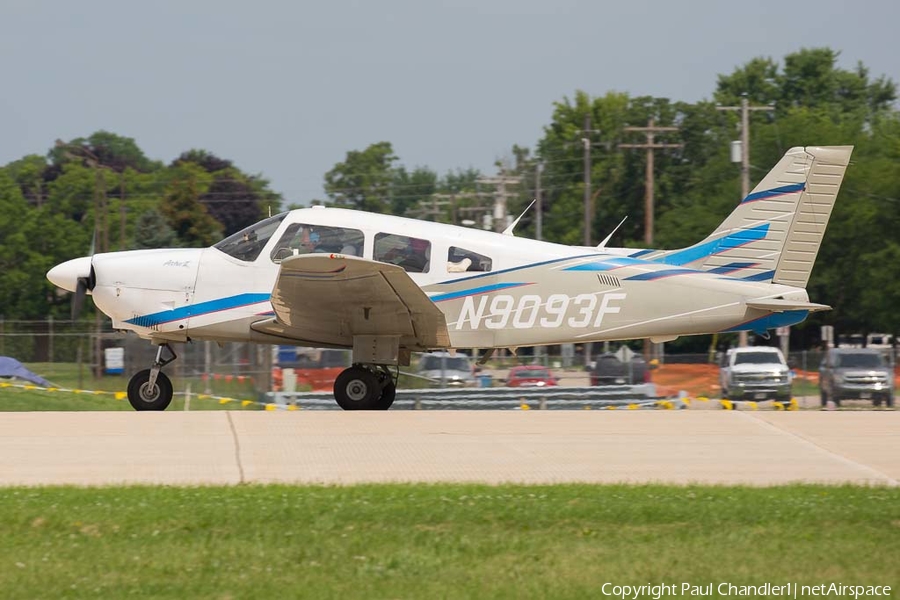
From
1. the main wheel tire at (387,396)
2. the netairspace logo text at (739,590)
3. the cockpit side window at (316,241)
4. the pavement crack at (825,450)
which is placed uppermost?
the cockpit side window at (316,241)

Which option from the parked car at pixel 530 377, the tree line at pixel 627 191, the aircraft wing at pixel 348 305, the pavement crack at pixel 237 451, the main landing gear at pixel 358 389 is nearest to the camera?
the pavement crack at pixel 237 451

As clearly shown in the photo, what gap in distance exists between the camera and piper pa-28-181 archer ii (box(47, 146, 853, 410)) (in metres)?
13.5

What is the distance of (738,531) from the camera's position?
707 cm

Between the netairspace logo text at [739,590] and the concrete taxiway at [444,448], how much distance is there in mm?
2570

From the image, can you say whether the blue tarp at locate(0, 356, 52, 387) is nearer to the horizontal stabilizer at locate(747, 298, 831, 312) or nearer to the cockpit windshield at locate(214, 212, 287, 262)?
the cockpit windshield at locate(214, 212, 287, 262)

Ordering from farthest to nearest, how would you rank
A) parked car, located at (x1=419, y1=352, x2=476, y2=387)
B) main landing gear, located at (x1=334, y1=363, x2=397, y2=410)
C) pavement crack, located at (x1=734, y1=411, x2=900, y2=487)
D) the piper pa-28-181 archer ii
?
parked car, located at (x1=419, y1=352, x2=476, y2=387), main landing gear, located at (x1=334, y1=363, x2=397, y2=410), the piper pa-28-181 archer ii, pavement crack, located at (x1=734, y1=411, x2=900, y2=487)

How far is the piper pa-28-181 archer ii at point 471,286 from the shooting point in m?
13.5

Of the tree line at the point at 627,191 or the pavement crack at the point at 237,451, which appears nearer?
the pavement crack at the point at 237,451

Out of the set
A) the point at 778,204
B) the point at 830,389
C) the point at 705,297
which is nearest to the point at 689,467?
the point at 705,297

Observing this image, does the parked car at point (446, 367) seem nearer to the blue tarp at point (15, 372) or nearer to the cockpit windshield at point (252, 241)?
the blue tarp at point (15, 372)

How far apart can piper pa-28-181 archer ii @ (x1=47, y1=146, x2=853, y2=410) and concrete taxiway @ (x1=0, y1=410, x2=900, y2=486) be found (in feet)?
4.49

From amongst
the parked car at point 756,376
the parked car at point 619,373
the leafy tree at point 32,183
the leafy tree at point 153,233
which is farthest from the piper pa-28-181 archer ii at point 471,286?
the leafy tree at point 32,183

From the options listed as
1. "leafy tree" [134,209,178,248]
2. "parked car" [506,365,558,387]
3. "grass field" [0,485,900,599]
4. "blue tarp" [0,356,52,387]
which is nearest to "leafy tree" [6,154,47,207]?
"leafy tree" [134,209,178,248]

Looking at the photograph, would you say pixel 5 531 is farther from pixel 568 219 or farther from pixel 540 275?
pixel 568 219
